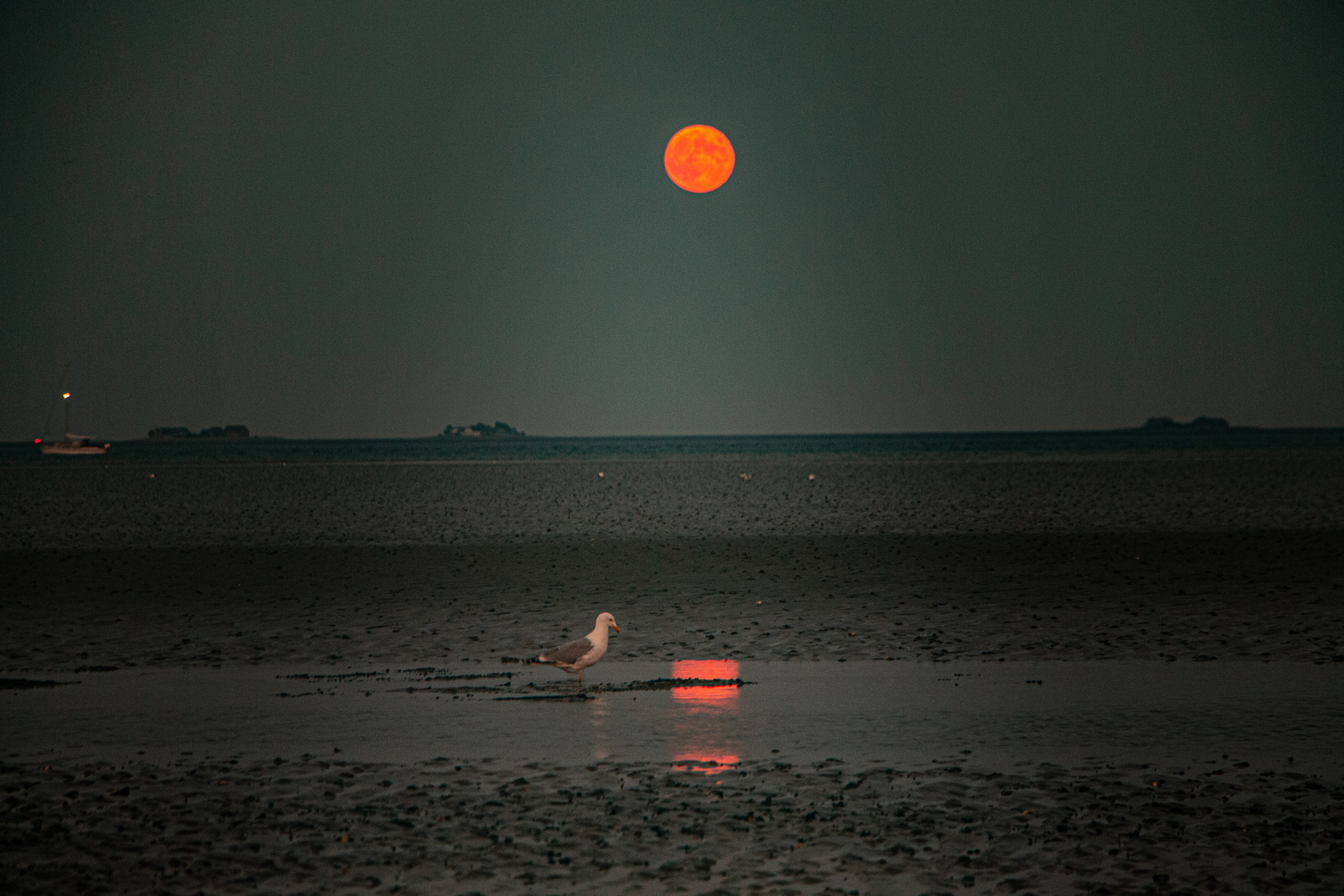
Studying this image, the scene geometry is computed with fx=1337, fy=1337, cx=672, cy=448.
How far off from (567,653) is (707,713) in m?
2.04

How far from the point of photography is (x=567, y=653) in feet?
49.7

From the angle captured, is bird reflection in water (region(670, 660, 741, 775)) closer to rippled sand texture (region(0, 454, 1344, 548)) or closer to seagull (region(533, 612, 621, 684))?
seagull (region(533, 612, 621, 684))

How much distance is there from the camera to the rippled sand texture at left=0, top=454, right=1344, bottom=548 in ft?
130

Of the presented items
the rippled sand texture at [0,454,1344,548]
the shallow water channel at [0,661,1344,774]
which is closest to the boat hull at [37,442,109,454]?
the rippled sand texture at [0,454,1344,548]

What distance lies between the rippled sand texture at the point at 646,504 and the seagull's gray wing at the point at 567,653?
2163 centimetres

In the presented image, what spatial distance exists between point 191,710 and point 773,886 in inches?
326

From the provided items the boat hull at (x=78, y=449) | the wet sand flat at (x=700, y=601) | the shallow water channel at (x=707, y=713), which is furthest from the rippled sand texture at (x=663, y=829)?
the boat hull at (x=78, y=449)

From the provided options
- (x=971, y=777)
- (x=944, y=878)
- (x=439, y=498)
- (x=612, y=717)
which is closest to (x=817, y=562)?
(x=612, y=717)

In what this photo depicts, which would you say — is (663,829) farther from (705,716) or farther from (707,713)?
(707,713)

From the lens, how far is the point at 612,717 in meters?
13.8

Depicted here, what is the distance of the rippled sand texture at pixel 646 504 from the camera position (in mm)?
39688

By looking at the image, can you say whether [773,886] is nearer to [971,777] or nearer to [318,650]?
[971,777]

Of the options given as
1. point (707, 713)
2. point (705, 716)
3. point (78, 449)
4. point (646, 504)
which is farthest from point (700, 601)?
point (78, 449)

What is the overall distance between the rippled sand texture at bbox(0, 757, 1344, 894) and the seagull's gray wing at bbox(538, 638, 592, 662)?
342cm
